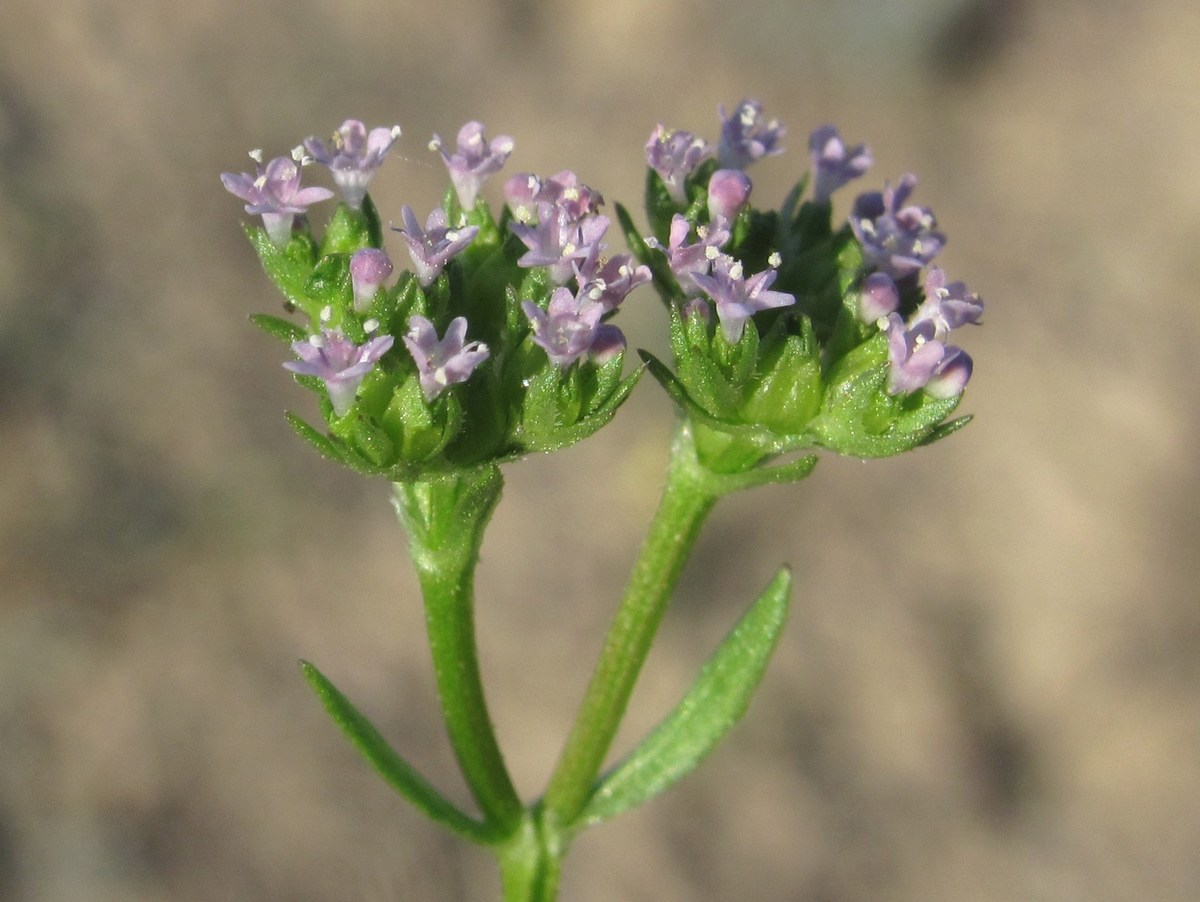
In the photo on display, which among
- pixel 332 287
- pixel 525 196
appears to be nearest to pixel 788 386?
pixel 525 196

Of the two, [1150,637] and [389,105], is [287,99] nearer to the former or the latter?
[389,105]

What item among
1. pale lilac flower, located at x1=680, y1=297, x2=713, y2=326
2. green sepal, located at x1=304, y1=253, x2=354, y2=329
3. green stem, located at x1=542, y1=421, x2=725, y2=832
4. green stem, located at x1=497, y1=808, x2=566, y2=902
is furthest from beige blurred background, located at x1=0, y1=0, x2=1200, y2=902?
pale lilac flower, located at x1=680, y1=297, x2=713, y2=326

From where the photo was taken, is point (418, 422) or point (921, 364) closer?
point (418, 422)

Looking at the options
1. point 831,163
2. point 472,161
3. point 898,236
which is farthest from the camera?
point 831,163

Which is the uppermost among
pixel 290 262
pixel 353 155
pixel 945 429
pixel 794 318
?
Result: pixel 353 155

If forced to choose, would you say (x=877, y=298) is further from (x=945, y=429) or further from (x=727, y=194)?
(x=727, y=194)

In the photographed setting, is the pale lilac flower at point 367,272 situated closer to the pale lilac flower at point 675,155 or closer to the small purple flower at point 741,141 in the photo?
the pale lilac flower at point 675,155
